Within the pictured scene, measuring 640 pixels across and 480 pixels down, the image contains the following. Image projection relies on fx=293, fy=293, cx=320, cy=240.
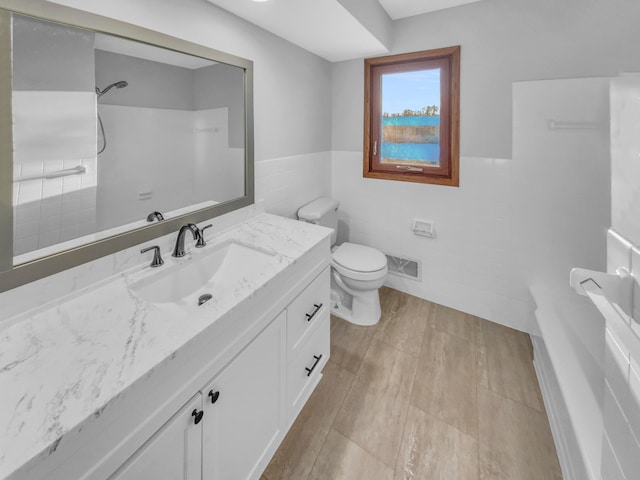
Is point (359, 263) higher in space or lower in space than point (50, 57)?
lower

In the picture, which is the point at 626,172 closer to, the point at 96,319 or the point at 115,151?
the point at 96,319

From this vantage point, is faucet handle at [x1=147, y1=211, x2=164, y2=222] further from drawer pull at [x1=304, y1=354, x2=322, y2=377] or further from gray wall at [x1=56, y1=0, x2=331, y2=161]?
drawer pull at [x1=304, y1=354, x2=322, y2=377]

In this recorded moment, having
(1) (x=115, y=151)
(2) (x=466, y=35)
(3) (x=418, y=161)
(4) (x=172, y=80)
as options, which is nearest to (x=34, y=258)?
(1) (x=115, y=151)

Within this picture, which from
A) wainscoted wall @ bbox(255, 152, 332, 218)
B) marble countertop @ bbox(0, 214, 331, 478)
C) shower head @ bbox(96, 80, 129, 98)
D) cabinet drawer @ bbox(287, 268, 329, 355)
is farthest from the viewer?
wainscoted wall @ bbox(255, 152, 332, 218)

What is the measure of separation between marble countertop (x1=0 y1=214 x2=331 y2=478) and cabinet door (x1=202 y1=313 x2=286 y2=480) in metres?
0.21

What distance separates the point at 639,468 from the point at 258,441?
1.07 meters

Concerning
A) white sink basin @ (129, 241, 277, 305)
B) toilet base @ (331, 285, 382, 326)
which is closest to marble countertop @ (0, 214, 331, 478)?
white sink basin @ (129, 241, 277, 305)

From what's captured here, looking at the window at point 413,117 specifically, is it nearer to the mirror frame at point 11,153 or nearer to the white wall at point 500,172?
the white wall at point 500,172

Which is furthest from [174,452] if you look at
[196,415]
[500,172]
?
[500,172]

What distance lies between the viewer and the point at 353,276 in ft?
6.65

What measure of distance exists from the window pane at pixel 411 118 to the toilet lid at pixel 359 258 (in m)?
0.84

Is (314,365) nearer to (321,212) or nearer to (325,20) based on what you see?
(321,212)

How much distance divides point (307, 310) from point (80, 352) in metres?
0.88

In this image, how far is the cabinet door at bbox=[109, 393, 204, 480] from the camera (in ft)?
2.19
